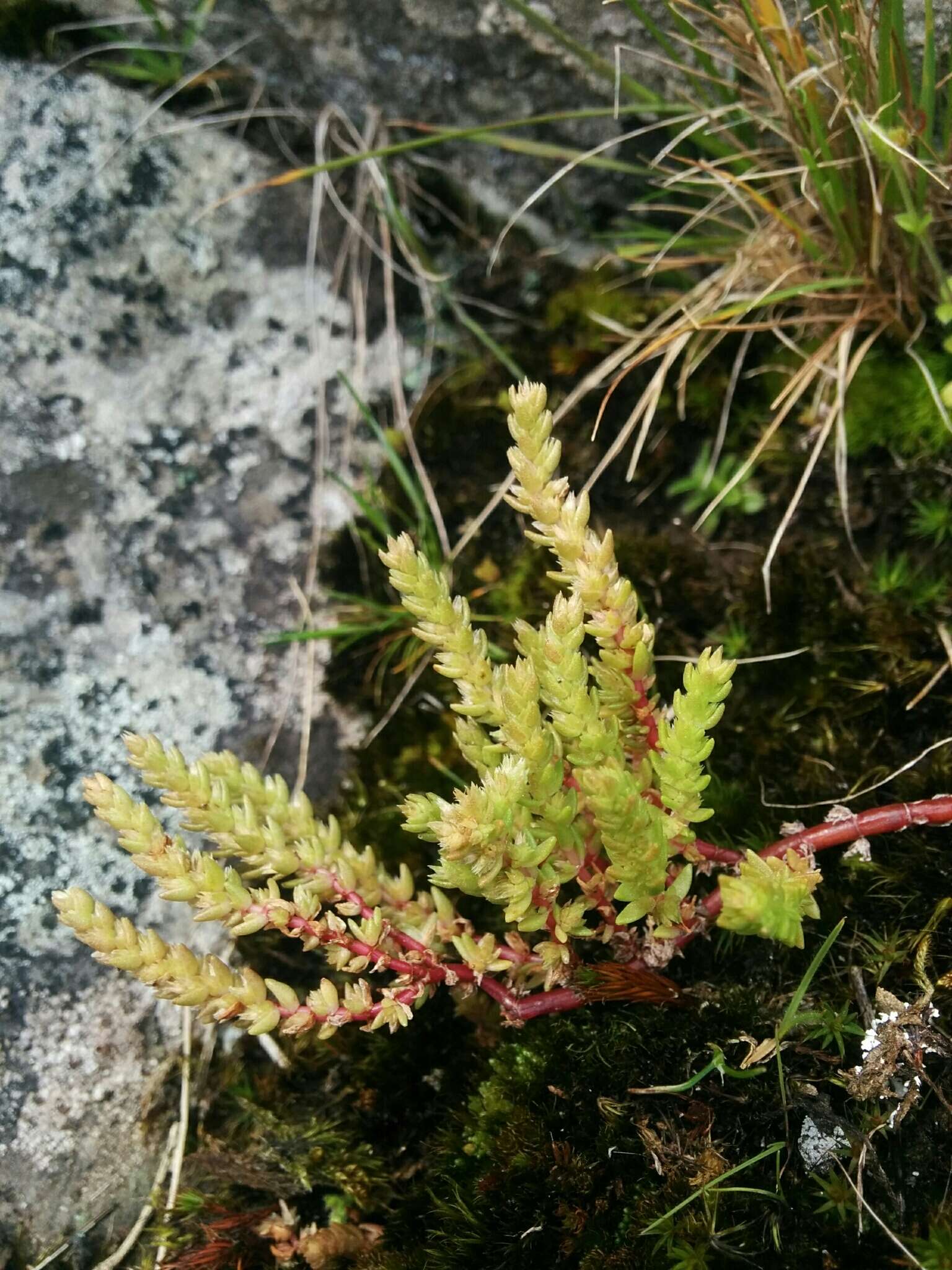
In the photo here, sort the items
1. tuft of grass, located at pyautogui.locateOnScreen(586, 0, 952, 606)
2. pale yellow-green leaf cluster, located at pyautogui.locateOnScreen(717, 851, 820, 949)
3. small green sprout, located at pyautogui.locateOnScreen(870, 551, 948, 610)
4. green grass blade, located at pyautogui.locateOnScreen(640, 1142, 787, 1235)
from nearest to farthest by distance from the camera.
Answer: pale yellow-green leaf cluster, located at pyautogui.locateOnScreen(717, 851, 820, 949), green grass blade, located at pyautogui.locateOnScreen(640, 1142, 787, 1235), tuft of grass, located at pyautogui.locateOnScreen(586, 0, 952, 606), small green sprout, located at pyautogui.locateOnScreen(870, 551, 948, 610)

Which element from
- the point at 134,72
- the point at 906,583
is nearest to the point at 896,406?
the point at 906,583

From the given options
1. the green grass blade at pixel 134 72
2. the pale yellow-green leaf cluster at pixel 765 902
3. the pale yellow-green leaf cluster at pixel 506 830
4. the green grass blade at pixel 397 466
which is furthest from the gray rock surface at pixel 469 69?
the pale yellow-green leaf cluster at pixel 765 902

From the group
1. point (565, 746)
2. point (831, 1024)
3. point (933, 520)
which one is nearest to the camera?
point (831, 1024)

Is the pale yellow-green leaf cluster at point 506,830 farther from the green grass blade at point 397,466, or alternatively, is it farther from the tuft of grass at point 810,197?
the green grass blade at point 397,466

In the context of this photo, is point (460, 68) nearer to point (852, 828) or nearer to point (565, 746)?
point (565, 746)

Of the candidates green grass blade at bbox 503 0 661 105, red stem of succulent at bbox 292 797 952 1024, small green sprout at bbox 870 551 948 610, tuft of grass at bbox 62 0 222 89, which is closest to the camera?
red stem of succulent at bbox 292 797 952 1024

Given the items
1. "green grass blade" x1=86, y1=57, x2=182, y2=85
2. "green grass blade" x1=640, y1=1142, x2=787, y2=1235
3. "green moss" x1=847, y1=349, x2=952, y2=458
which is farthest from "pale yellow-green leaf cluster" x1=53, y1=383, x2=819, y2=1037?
"green grass blade" x1=86, y1=57, x2=182, y2=85

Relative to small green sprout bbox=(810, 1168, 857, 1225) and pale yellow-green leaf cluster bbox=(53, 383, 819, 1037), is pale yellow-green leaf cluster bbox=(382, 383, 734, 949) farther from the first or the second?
small green sprout bbox=(810, 1168, 857, 1225)
